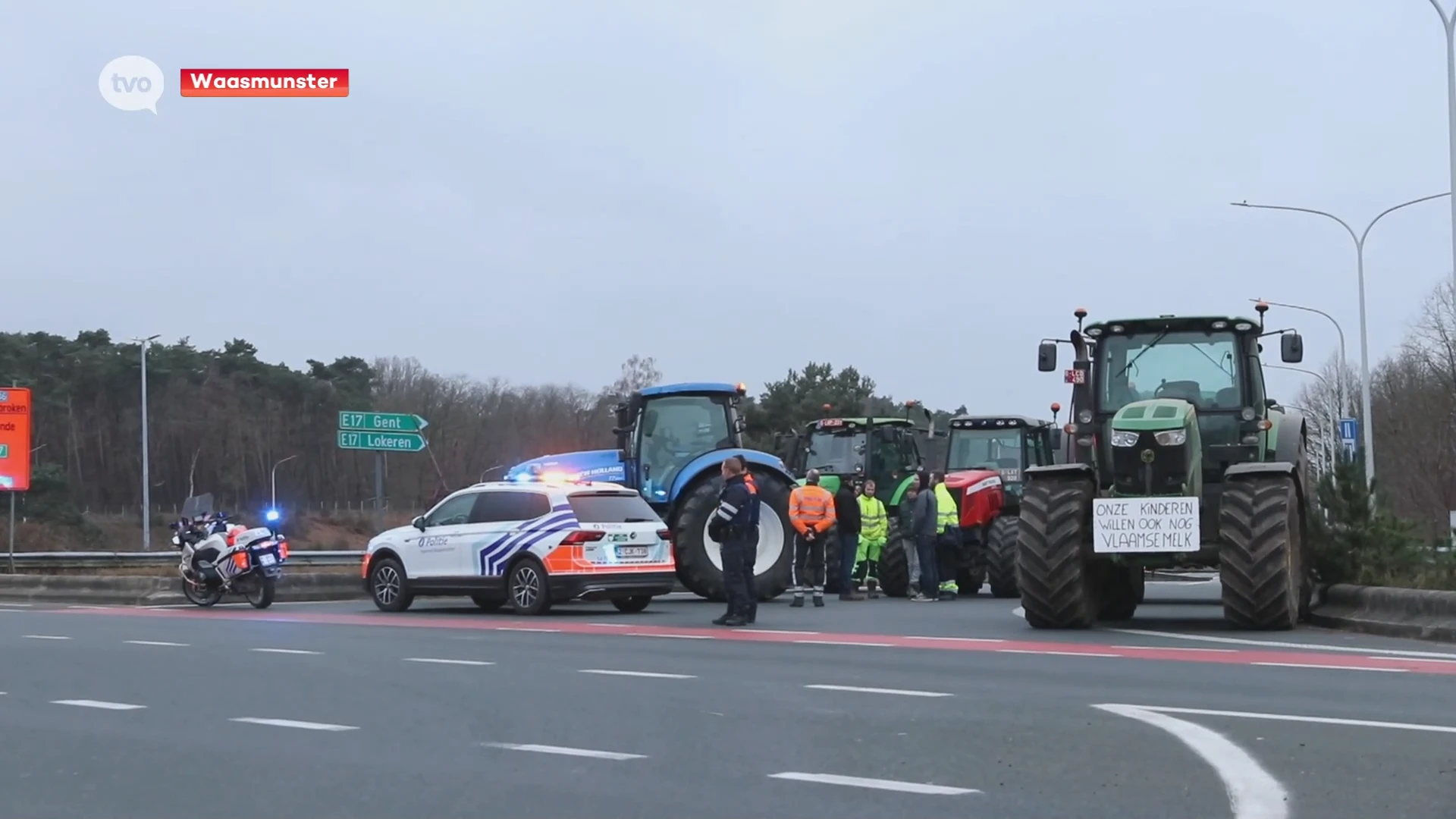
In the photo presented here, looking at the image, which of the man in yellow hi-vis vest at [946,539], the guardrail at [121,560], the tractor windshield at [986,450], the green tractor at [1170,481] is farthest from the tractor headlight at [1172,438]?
the guardrail at [121,560]

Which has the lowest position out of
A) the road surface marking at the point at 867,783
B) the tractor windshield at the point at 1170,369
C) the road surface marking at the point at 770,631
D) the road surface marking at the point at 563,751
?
the road surface marking at the point at 867,783

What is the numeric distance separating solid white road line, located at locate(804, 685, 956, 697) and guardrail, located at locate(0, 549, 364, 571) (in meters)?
29.2

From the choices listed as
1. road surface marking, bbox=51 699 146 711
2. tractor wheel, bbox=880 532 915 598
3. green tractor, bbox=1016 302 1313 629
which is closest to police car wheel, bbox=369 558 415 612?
tractor wheel, bbox=880 532 915 598

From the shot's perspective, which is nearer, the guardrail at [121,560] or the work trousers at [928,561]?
the work trousers at [928,561]

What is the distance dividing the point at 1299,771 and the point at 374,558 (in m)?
16.3

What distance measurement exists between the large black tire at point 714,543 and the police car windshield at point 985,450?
4674 mm

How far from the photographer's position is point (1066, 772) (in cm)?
790

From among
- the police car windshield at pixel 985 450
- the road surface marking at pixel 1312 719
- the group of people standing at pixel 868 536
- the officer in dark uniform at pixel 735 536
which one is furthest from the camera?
the police car windshield at pixel 985 450

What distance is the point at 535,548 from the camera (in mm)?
20781

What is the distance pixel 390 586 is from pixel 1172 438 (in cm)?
1036

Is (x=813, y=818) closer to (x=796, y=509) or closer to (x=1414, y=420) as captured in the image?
(x=796, y=509)

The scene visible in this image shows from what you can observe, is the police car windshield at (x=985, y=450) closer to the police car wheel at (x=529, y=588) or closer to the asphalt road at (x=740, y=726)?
the police car wheel at (x=529, y=588)

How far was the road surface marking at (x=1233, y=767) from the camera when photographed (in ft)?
22.8

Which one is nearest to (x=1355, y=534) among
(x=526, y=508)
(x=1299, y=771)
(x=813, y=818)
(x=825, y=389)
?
(x=526, y=508)
